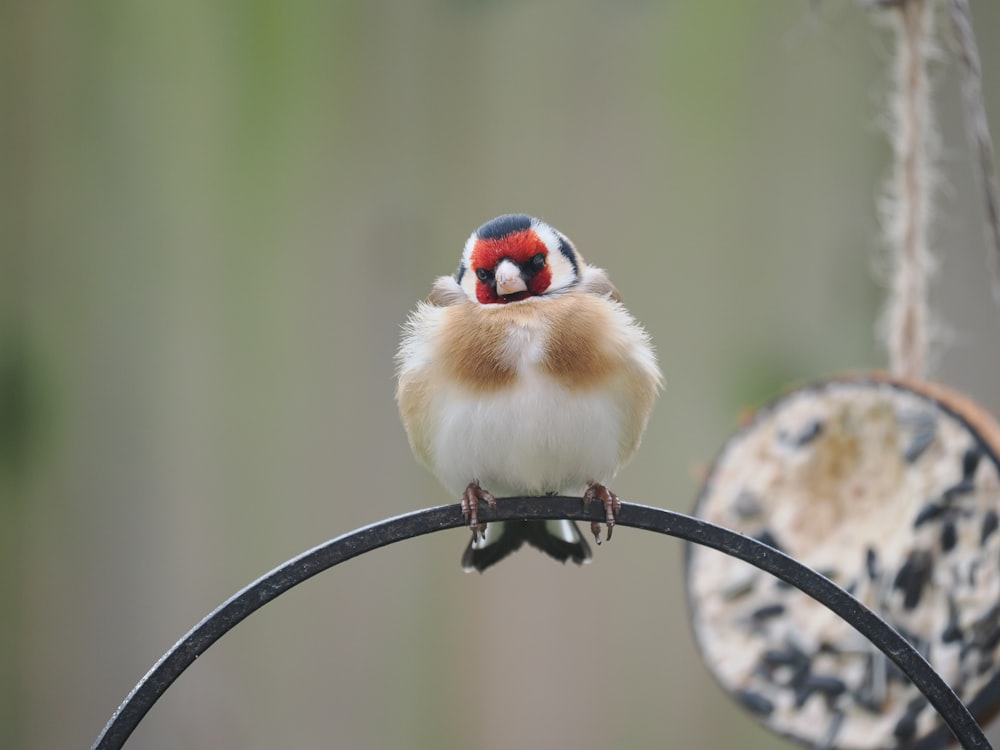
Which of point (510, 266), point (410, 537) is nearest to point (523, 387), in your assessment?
point (510, 266)

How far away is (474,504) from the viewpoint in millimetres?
908

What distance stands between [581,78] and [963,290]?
653 mm

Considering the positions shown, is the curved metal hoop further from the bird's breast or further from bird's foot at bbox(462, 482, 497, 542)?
the bird's breast

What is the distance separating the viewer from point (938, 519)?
4.04 feet

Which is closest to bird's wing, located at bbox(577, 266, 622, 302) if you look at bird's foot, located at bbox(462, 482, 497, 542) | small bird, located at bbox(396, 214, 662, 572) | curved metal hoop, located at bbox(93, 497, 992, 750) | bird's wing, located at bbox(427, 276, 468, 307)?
small bird, located at bbox(396, 214, 662, 572)

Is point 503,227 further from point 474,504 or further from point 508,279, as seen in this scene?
point 474,504

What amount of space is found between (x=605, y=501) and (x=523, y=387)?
125mm

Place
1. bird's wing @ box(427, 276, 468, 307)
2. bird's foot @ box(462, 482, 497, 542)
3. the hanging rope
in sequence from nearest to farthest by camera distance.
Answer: bird's foot @ box(462, 482, 497, 542) → bird's wing @ box(427, 276, 468, 307) → the hanging rope

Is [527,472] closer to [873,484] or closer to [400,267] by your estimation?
[873,484]

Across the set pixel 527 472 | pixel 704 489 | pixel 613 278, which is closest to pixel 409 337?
pixel 527 472

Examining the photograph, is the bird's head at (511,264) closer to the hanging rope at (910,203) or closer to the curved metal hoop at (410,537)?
the curved metal hoop at (410,537)

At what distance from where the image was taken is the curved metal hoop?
74 cm

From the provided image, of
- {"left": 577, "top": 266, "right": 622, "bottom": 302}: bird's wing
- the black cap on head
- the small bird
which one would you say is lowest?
the small bird

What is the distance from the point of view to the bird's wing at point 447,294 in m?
1.12
